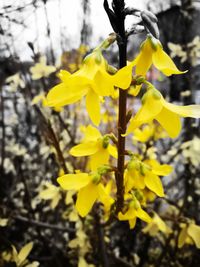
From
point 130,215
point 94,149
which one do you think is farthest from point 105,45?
point 130,215

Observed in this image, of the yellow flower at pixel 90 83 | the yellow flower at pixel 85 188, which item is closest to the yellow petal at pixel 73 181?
the yellow flower at pixel 85 188

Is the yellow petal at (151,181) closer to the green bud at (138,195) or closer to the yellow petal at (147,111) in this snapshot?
the green bud at (138,195)

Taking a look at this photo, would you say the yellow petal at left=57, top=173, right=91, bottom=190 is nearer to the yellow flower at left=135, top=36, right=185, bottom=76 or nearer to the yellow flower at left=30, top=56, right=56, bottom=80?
the yellow flower at left=135, top=36, right=185, bottom=76

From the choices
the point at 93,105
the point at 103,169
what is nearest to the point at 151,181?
the point at 103,169

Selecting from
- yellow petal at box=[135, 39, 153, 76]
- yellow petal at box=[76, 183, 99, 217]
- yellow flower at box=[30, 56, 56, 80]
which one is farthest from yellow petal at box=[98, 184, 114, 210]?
yellow flower at box=[30, 56, 56, 80]

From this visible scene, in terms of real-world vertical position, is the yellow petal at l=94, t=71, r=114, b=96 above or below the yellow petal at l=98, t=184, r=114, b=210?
above
